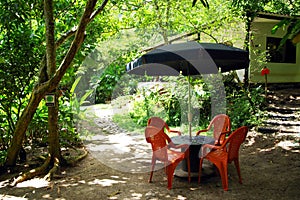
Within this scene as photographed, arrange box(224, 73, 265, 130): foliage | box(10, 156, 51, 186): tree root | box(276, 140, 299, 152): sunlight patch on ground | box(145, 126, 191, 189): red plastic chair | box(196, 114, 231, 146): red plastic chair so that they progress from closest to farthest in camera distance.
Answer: box(145, 126, 191, 189): red plastic chair, box(10, 156, 51, 186): tree root, box(196, 114, 231, 146): red plastic chair, box(276, 140, 299, 152): sunlight patch on ground, box(224, 73, 265, 130): foliage

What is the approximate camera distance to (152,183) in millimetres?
4008

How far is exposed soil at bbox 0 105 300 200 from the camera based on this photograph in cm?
360

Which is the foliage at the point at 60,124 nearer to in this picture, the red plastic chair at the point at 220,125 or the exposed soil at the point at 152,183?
the exposed soil at the point at 152,183

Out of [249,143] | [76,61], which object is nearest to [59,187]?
[76,61]

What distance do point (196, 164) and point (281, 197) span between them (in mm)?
1252

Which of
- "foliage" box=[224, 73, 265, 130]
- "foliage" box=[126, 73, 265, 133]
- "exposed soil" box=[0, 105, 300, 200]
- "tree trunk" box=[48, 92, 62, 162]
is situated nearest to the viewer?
"exposed soil" box=[0, 105, 300, 200]

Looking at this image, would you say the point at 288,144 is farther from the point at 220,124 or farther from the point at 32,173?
the point at 32,173

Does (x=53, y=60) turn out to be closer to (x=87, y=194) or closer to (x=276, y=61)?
(x=87, y=194)

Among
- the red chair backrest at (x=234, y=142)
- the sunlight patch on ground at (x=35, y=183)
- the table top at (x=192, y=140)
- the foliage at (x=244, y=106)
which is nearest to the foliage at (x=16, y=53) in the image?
the sunlight patch on ground at (x=35, y=183)

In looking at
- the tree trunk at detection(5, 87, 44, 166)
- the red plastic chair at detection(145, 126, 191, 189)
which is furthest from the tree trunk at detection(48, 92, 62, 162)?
the red plastic chair at detection(145, 126, 191, 189)

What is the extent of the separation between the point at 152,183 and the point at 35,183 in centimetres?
172

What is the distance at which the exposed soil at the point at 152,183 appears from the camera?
3.60m

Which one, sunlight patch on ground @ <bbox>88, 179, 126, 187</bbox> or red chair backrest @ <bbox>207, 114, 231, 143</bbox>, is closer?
sunlight patch on ground @ <bbox>88, 179, 126, 187</bbox>

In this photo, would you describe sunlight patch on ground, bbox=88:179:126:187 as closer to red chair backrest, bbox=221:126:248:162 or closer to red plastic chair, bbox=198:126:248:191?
red plastic chair, bbox=198:126:248:191
